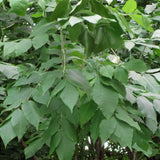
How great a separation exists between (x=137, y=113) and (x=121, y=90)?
0.26 meters

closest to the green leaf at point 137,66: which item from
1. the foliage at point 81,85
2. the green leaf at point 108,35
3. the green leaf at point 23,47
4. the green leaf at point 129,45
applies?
the foliage at point 81,85

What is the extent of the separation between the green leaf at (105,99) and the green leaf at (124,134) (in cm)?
13

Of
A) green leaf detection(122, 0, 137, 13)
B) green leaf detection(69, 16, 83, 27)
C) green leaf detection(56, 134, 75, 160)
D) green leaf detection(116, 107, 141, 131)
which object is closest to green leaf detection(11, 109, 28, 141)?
green leaf detection(56, 134, 75, 160)

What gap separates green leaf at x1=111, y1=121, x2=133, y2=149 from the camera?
0.85 metres

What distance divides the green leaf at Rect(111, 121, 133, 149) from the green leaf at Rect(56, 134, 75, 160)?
0.17 meters

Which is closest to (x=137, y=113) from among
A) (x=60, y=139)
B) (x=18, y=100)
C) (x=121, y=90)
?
(x=121, y=90)

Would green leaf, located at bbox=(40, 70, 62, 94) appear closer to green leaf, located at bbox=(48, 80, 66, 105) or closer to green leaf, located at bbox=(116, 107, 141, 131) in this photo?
green leaf, located at bbox=(48, 80, 66, 105)

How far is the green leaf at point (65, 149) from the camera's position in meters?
0.93

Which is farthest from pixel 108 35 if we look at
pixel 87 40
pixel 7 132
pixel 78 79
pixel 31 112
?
pixel 7 132

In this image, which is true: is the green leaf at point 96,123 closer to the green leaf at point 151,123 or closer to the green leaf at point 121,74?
the green leaf at point 121,74

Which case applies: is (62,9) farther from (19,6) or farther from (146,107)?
(146,107)

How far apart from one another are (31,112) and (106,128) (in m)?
0.32

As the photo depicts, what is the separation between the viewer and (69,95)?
83 cm

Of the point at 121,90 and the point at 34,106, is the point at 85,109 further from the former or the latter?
the point at 34,106
